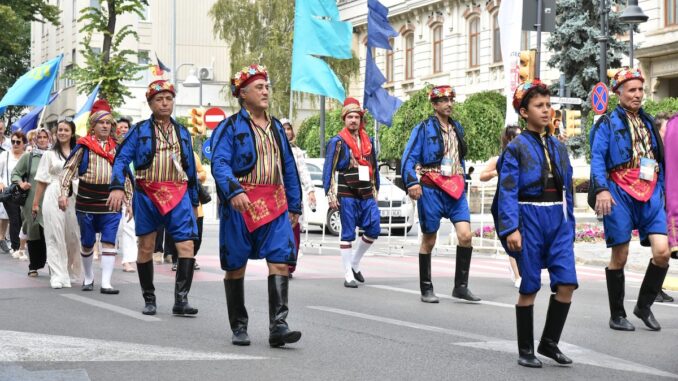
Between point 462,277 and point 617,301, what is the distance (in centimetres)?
244

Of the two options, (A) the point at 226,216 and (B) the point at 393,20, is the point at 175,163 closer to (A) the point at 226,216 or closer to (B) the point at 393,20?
(A) the point at 226,216

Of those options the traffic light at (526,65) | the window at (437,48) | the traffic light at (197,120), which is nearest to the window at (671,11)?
the traffic light at (197,120)

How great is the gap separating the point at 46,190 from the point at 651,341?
6.98m

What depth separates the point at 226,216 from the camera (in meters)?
8.80

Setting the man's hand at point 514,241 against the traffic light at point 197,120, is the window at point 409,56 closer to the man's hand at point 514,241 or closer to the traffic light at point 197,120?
the traffic light at point 197,120

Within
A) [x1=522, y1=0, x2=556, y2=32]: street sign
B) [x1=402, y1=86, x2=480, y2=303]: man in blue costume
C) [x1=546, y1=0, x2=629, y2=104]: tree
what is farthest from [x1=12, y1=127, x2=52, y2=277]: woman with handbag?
[x1=546, y1=0, x2=629, y2=104]: tree

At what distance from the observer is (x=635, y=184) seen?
32.4 ft

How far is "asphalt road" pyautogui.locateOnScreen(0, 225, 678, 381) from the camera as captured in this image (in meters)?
7.67

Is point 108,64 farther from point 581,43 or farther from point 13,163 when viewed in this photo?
point 13,163

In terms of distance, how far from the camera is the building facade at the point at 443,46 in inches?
2090

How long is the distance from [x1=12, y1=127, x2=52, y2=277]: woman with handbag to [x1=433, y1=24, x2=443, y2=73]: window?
139 feet

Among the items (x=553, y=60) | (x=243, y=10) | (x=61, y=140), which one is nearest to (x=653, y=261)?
(x=61, y=140)

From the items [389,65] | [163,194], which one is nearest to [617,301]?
[163,194]

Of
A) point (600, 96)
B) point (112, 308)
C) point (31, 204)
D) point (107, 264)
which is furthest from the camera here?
point (600, 96)
